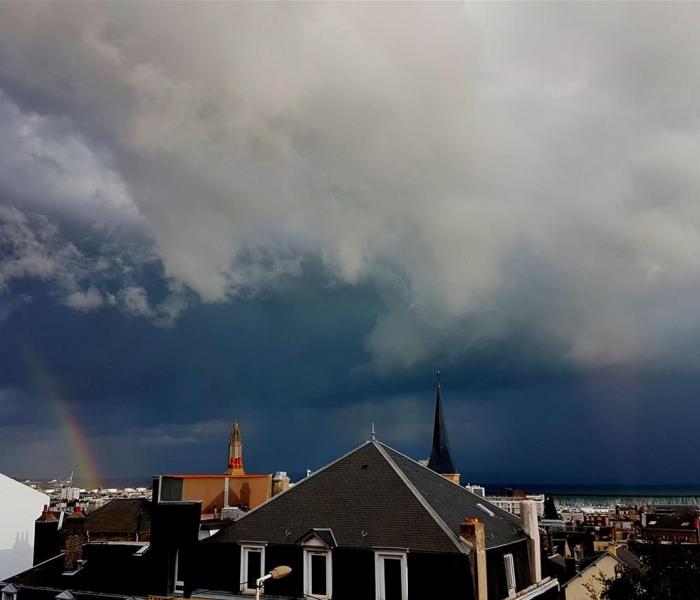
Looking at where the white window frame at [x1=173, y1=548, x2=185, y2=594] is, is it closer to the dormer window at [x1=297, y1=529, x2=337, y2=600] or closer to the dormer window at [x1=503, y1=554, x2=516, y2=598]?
the dormer window at [x1=297, y1=529, x2=337, y2=600]

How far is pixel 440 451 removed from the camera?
12256cm

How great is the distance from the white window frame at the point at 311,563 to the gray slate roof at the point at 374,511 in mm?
743

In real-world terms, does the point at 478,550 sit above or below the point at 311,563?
above

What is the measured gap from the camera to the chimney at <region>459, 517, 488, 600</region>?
23406mm

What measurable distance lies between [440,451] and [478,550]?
101 metres

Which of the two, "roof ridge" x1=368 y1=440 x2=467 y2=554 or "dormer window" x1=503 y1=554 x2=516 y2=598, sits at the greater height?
"roof ridge" x1=368 y1=440 x2=467 y2=554

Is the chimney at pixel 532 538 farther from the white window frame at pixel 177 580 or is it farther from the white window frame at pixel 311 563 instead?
the white window frame at pixel 177 580

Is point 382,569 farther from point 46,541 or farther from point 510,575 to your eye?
point 46,541

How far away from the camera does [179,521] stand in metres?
29.3

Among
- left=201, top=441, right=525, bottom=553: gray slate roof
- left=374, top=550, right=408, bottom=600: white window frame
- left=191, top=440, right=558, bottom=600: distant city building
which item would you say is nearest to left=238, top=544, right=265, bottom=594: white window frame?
left=191, top=440, right=558, bottom=600: distant city building

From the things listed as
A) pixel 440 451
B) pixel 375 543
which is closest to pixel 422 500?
pixel 375 543

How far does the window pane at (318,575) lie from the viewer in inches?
1016

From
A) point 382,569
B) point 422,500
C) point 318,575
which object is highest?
point 422,500

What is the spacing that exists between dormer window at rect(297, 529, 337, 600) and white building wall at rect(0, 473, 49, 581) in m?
34.3
